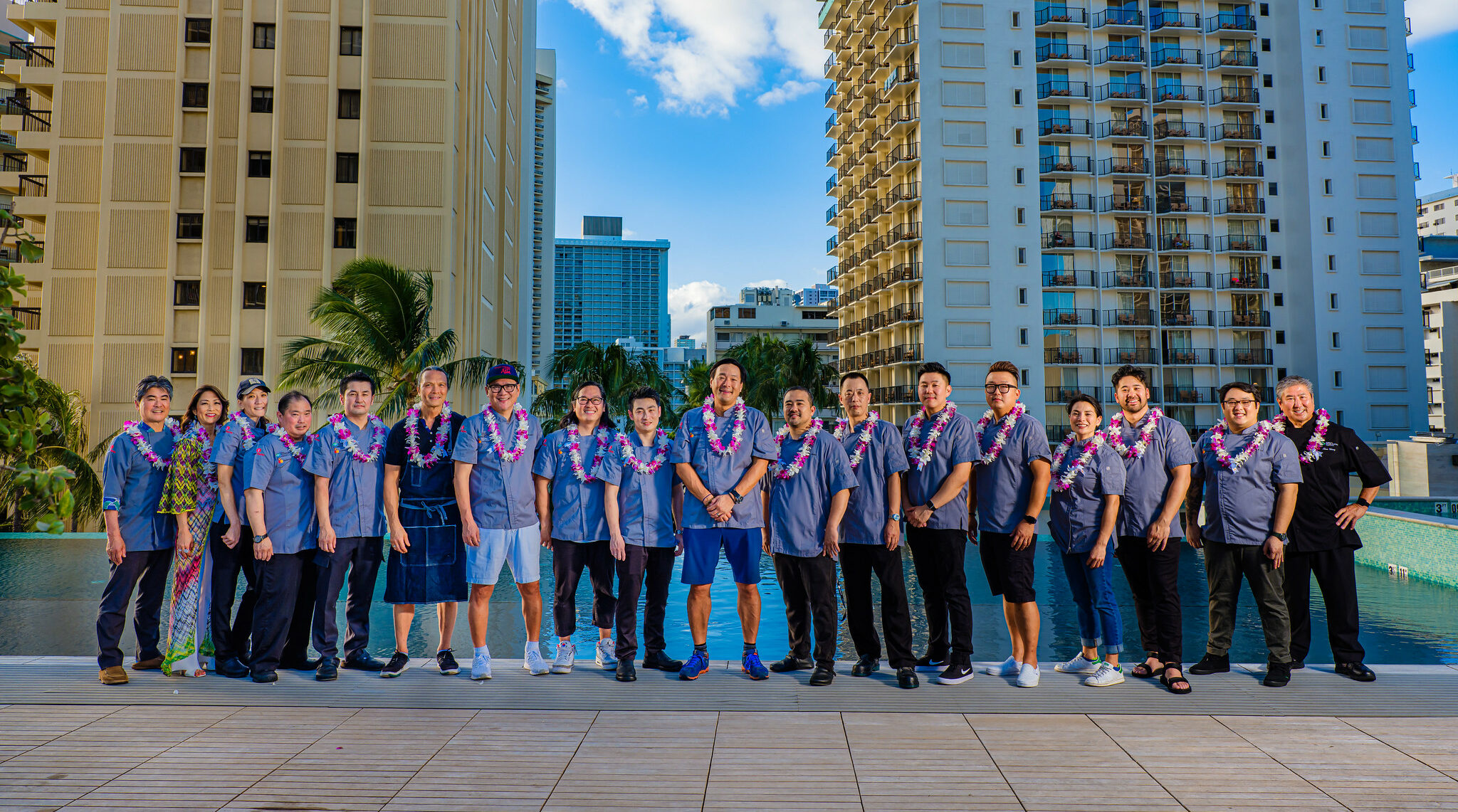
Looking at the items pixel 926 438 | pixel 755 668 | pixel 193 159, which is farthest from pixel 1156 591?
pixel 193 159

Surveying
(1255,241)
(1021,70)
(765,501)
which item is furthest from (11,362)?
(1255,241)

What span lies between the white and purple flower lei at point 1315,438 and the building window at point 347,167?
2540cm

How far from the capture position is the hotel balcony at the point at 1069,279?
160 ft

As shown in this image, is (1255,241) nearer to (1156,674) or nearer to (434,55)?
(434,55)

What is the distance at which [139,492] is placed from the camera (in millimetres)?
5629

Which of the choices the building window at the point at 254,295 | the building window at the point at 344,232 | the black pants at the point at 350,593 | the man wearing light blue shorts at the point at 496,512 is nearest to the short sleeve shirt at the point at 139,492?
the black pants at the point at 350,593

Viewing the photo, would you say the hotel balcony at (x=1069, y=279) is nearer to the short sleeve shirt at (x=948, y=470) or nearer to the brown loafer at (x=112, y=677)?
the short sleeve shirt at (x=948, y=470)

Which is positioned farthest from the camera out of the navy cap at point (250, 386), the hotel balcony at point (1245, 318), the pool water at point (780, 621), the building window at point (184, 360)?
the hotel balcony at point (1245, 318)

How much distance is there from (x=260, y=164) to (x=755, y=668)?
25.8 m

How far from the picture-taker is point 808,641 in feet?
18.9

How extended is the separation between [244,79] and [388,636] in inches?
922

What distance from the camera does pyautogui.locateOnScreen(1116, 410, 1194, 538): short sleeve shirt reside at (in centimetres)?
552

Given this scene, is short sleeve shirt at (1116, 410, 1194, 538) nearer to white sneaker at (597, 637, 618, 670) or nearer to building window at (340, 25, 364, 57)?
white sneaker at (597, 637, 618, 670)

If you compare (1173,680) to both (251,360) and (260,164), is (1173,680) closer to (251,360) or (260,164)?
(251,360)
